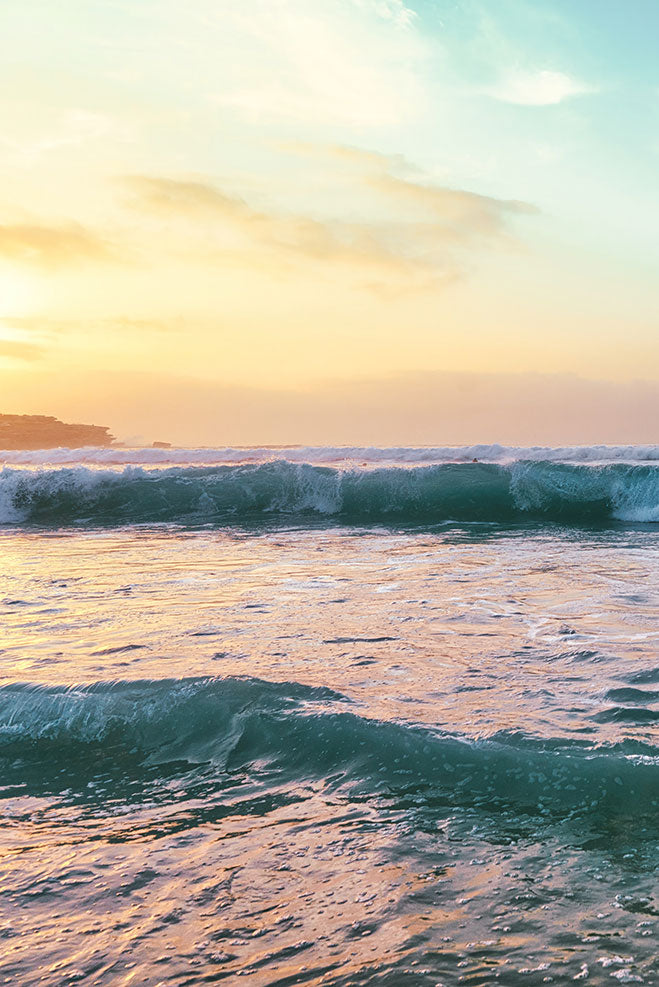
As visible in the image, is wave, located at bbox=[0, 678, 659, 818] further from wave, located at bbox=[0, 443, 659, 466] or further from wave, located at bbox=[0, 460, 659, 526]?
wave, located at bbox=[0, 443, 659, 466]

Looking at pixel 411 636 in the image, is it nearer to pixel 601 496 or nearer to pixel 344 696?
pixel 344 696

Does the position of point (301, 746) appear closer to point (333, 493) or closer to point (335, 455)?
point (333, 493)

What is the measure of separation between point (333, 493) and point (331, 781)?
1825cm

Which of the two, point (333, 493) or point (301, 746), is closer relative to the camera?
point (301, 746)

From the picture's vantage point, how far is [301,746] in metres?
4.07

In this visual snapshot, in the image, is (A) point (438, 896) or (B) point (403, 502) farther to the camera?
(B) point (403, 502)

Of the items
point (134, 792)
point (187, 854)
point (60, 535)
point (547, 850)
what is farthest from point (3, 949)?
point (60, 535)

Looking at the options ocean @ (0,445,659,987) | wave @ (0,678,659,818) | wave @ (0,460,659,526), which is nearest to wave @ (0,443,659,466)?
wave @ (0,460,659,526)

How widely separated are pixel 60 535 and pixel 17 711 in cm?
1254

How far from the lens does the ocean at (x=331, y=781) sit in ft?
8.18

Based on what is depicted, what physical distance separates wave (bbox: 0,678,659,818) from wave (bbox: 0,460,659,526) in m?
15.0

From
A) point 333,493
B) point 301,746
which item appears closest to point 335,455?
point 333,493

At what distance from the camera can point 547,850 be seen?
3025 mm

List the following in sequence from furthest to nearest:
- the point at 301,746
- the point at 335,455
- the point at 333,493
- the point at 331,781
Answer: the point at 335,455 → the point at 333,493 → the point at 301,746 → the point at 331,781
